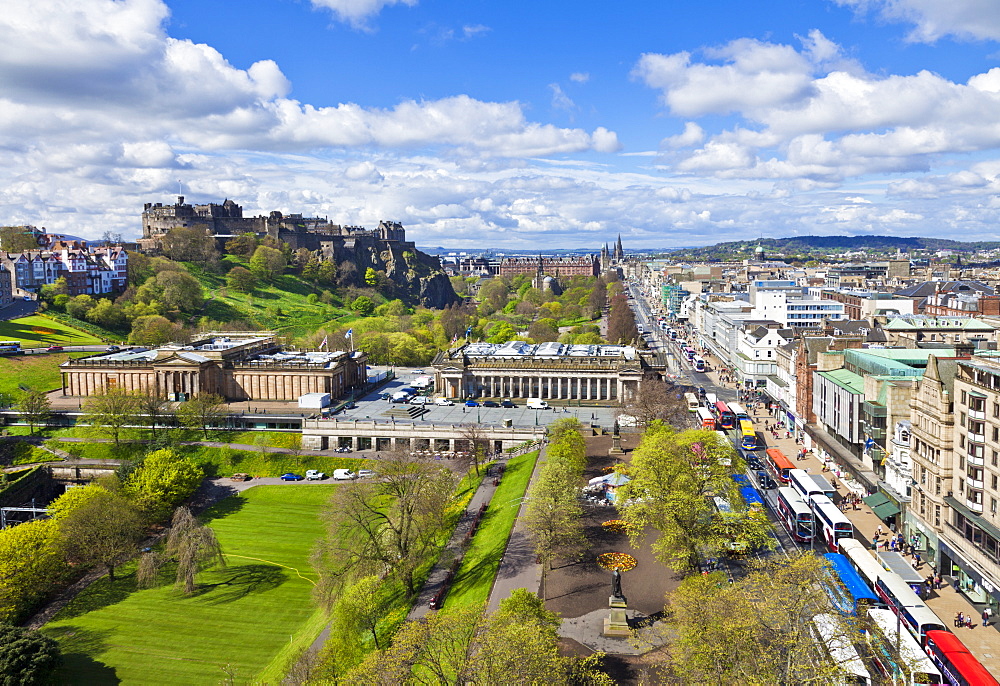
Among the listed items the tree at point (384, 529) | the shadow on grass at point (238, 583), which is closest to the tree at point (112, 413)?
the shadow on grass at point (238, 583)

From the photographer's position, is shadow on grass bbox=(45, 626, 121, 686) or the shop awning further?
the shop awning

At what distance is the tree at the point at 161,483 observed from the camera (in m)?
66.9

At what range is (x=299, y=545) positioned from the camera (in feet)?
203

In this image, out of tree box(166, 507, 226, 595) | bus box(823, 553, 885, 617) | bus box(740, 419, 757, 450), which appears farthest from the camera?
bus box(740, 419, 757, 450)

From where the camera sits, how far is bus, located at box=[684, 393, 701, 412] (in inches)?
3645

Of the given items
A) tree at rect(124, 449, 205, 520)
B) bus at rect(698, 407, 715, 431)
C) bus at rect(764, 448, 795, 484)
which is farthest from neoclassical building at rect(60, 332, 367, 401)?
bus at rect(764, 448, 795, 484)

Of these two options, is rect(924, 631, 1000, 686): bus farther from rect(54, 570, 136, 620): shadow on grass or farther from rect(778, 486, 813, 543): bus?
rect(54, 570, 136, 620): shadow on grass

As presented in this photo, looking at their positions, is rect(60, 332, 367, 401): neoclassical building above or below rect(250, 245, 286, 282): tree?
below

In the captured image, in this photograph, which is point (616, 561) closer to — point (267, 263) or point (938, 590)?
point (938, 590)

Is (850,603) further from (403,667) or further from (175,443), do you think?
(175,443)

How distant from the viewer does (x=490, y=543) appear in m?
51.6

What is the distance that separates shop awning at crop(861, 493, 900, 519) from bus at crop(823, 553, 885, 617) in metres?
11.9

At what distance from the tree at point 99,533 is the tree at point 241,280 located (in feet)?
395

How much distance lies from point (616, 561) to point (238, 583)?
2993cm
